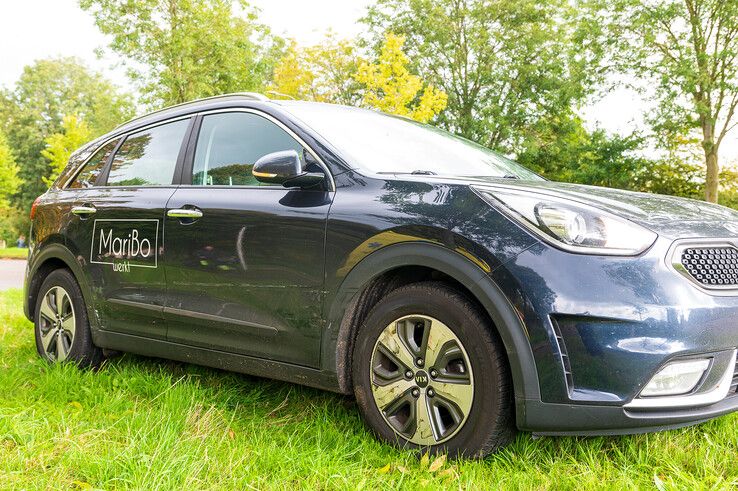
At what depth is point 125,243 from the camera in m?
3.67

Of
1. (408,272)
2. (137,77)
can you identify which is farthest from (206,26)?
(408,272)

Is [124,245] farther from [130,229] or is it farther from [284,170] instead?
[284,170]

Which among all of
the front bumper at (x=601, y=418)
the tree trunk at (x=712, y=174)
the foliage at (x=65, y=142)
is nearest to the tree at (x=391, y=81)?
the tree trunk at (x=712, y=174)

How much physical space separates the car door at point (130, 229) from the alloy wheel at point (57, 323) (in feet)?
1.18

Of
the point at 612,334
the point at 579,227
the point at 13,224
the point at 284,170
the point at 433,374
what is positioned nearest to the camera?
the point at 612,334

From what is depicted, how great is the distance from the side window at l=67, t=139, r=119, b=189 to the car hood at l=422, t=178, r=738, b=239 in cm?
280

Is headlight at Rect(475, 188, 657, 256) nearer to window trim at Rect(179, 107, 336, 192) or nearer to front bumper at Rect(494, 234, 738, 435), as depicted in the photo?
front bumper at Rect(494, 234, 738, 435)

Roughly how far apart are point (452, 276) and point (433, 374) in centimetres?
40

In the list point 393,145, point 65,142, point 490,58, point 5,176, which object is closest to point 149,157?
point 393,145

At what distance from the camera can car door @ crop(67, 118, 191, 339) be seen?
351cm

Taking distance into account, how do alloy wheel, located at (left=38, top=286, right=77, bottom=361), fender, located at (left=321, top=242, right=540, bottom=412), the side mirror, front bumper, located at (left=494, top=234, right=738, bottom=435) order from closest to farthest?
front bumper, located at (left=494, top=234, right=738, bottom=435)
fender, located at (left=321, top=242, right=540, bottom=412)
the side mirror
alloy wheel, located at (left=38, top=286, right=77, bottom=361)

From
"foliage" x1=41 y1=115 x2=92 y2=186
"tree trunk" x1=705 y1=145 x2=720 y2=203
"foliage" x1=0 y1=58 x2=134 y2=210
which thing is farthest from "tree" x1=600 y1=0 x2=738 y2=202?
"foliage" x1=0 y1=58 x2=134 y2=210

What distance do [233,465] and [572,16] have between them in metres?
24.2

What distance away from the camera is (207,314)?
3.17m
